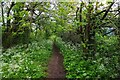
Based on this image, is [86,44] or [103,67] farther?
[86,44]

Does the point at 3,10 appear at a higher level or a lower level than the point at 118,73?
higher

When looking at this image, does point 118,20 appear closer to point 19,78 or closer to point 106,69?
point 106,69

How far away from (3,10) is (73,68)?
8741 mm

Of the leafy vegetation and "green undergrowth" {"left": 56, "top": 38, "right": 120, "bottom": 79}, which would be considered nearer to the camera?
"green undergrowth" {"left": 56, "top": 38, "right": 120, "bottom": 79}

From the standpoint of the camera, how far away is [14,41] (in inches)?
760

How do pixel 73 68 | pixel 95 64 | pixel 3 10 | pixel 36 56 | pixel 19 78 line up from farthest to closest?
pixel 3 10 < pixel 36 56 < pixel 73 68 < pixel 95 64 < pixel 19 78

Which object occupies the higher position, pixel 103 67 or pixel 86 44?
pixel 86 44

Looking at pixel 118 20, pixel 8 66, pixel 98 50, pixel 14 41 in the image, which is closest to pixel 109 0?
pixel 118 20

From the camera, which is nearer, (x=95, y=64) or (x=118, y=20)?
(x=118, y=20)

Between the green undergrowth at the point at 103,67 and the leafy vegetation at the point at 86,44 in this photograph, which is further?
the leafy vegetation at the point at 86,44

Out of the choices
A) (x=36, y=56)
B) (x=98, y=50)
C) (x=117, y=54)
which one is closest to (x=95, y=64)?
(x=98, y=50)

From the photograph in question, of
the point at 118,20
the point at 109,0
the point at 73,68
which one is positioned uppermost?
the point at 109,0

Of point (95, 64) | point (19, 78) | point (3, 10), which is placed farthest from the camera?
point (3, 10)

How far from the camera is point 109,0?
957 cm
